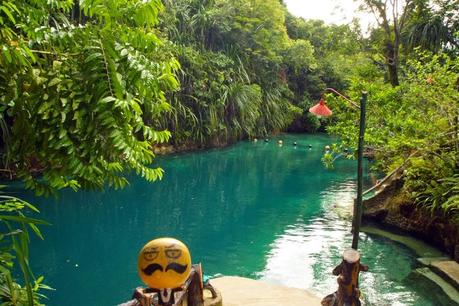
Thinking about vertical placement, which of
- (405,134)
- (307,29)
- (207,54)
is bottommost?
(405,134)

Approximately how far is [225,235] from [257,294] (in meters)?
4.04

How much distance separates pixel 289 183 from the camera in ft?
46.7

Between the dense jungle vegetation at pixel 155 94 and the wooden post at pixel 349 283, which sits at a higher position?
the dense jungle vegetation at pixel 155 94

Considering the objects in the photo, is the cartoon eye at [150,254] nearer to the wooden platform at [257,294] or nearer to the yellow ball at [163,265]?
the yellow ball at [163,265]

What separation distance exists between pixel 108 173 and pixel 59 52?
843mm

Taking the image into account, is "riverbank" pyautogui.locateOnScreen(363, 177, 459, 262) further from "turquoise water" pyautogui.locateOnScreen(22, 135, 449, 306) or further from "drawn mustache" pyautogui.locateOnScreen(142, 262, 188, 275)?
"drawn mustache" pyautogui.locateOnScreen(142, 262, 188, 275)

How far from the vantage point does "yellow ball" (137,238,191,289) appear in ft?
6.59

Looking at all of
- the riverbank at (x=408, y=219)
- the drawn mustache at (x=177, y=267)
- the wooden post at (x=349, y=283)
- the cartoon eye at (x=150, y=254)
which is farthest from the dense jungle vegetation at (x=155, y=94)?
the wooden post at (x=349, y=283)

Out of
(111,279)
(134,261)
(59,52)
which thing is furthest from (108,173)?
(134,261)

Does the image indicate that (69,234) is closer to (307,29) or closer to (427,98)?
(427,98)

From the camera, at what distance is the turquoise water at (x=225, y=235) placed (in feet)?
21.4

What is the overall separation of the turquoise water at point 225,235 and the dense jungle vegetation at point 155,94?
92 cm

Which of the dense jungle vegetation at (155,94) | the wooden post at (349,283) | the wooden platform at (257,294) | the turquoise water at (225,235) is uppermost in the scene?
the dense jungle vegetation at (155,94)

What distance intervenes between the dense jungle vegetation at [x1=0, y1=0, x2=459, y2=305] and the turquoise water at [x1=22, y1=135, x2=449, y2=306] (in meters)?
0.92
